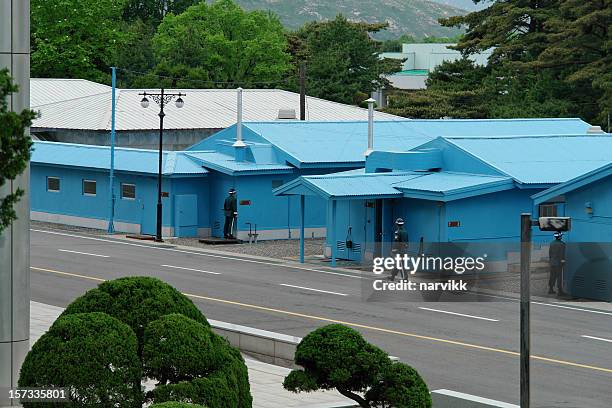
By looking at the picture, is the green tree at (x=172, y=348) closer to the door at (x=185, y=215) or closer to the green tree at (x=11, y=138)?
the green tree at (x=11, y=138)

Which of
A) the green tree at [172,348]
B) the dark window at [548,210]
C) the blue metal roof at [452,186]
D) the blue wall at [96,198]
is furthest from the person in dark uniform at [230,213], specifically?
the green tree at [172,348]

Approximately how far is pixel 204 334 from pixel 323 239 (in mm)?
34072

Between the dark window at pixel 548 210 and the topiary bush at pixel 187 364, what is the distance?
26096 mm

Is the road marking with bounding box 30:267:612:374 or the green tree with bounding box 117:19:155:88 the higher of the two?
the green tree with bounding box 117:19:155:88

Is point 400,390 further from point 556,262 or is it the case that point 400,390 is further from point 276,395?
point 556,262

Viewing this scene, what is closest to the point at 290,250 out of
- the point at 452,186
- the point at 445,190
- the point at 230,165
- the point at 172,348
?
the point at 230,165

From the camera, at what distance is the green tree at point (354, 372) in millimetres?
16953

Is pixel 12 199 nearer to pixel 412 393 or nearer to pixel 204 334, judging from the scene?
pixel 204 334

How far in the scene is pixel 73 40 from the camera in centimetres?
10956

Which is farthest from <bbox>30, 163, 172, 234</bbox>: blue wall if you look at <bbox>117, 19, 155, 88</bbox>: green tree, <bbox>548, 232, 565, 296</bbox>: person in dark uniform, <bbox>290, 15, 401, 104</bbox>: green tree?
<bbox>117, 19, 155, 88</bbox>: green tree

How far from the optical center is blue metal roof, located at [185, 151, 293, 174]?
48.5m

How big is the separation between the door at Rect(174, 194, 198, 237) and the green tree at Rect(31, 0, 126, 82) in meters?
57.5

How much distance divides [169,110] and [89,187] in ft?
41.9

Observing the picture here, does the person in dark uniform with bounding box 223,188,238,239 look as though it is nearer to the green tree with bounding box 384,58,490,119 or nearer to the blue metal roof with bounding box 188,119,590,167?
the blue metal roof with bounding box 188,119,590,167
